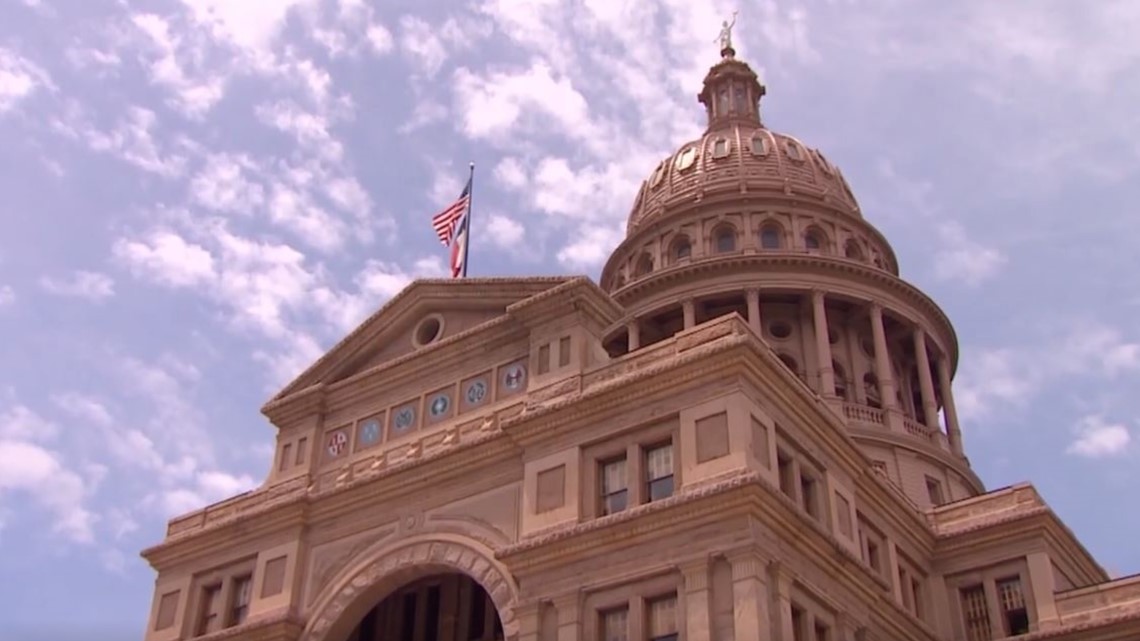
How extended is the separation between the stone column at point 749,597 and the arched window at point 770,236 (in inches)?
1470

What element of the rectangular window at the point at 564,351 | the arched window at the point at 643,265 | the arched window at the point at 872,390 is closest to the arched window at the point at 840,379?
the arched window at the point at 872,390

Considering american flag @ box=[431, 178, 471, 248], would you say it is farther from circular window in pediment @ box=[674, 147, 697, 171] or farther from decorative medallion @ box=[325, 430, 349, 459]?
circular window in pediment @ box=[674, 147, 697, 171]

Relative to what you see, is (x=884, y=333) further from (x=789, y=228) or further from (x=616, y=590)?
(x=616, y=590)

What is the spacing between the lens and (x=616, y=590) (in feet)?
95.4

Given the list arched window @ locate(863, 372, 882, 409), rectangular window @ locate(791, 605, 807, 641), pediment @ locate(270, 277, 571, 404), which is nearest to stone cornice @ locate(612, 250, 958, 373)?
arched window @ locate(863, 372, 882, 409)

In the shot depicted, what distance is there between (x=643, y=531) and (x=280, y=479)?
1490cm

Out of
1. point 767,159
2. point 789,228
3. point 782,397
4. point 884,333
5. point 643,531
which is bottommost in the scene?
point 643,531

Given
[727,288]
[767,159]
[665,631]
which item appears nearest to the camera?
[665,631]

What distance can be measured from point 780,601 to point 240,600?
1810 centimetres

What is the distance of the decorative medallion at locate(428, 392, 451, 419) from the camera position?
37.0m

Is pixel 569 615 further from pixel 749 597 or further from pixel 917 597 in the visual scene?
pixel 917 597

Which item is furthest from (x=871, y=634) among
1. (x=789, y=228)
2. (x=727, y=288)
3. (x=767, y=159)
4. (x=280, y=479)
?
(x=767, y=159)

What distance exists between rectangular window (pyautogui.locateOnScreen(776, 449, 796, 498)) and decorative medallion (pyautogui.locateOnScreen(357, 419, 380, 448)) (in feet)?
43.3

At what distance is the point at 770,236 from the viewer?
209 ft
